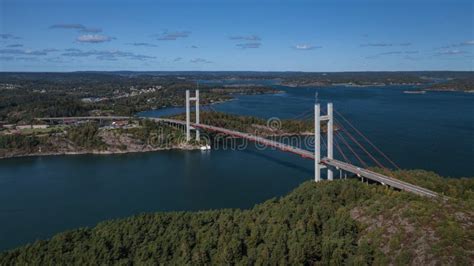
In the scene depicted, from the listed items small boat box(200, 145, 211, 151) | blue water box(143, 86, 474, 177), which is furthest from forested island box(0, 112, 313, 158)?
blue water box(143, 86, 474, 177)

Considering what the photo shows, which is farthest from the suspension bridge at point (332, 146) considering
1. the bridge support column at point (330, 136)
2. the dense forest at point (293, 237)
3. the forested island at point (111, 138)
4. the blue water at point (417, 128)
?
the dense forest at point (293, 237)

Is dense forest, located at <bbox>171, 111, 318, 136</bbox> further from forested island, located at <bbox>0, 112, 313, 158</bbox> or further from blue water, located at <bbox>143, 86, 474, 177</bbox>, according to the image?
blue water, located at <bbox>143, 86, 474, 177</bbox>

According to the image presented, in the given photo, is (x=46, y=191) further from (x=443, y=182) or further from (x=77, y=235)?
(x=443, y=182)

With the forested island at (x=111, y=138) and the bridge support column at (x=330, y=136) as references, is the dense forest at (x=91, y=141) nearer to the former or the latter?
the forested island at (x=111, y=138)

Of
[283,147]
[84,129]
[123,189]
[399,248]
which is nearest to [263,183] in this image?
[283,147]

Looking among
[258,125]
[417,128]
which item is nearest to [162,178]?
[258,125]

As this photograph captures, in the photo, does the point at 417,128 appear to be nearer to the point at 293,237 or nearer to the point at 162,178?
the point at 162,178
